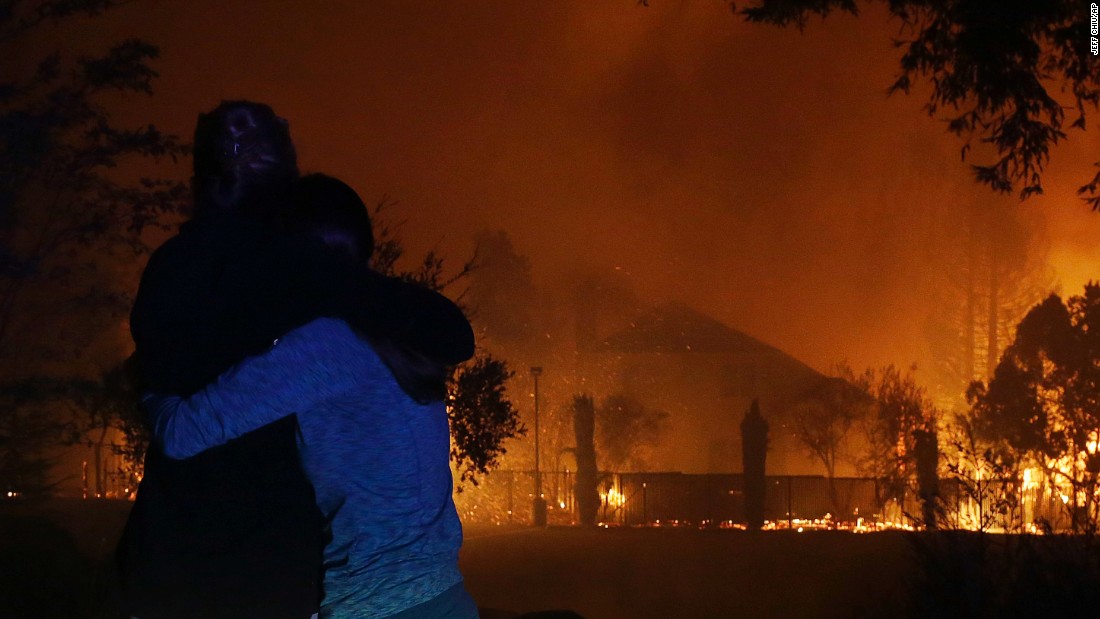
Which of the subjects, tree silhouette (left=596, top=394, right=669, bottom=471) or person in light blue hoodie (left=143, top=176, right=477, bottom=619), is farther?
tree silhouette (left=596, top=394, right=669, bottom=471)

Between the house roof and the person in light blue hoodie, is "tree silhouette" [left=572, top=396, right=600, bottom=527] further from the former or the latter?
the person in light blue hoodie

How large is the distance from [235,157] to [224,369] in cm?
39

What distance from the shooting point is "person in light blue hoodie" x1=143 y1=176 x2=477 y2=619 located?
6.28 ft

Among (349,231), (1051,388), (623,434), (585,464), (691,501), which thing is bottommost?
(691,501)

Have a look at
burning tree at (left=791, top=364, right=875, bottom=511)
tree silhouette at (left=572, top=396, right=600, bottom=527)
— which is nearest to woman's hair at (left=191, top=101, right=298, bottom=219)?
tree silhouette at (left=572, top=396, right=600, bottom=527)

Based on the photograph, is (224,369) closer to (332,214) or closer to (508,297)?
(332,214)

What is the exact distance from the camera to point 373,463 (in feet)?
6.84

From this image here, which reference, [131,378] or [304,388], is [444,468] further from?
[131,378]

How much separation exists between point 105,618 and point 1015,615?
20.8ft

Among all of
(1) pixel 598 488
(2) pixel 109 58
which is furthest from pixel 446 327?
(1) pixel 598 488

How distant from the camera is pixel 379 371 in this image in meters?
1.98

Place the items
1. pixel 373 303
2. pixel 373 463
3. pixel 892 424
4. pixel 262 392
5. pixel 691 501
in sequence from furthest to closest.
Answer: pixel 892 424 → pixel 691 501 → pixel 373 463 → pixel 373 303 → pixel 262 392

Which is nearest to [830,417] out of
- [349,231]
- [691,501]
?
[691,501]

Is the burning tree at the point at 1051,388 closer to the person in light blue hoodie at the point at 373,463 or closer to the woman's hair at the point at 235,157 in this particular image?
the person in light blue hoodie at the point at 373,463
